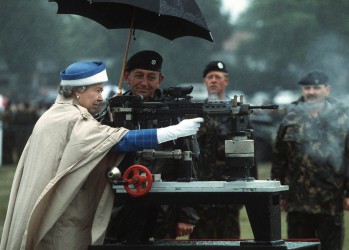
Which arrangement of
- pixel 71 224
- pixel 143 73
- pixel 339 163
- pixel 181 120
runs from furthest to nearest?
pixel 339 163 → pixel 143 73 → pixel 181 120 → pixel 71 224

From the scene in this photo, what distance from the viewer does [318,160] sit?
11297mm

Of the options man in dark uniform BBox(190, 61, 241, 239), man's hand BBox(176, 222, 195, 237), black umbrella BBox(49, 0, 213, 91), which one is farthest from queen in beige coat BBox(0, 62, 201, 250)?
man in dark uniform BBox(190, 61, 241, 239)

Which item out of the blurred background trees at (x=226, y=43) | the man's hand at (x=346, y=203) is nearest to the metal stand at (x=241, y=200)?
the man's hand at (x=346, y=203)

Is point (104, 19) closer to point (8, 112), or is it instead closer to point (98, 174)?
point (98, 174)

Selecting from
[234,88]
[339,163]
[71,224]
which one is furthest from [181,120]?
[234,88]

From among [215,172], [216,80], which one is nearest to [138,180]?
[215,172]

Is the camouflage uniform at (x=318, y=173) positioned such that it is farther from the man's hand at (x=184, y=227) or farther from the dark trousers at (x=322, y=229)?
the man's hand at (x=184, y=227)

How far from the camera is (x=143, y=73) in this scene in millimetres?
8938

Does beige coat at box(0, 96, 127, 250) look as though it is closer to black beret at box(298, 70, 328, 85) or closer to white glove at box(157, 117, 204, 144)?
white glove at box(157, 117, 204, 144)

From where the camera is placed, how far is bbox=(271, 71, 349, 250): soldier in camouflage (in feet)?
37.0

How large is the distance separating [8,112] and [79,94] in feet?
80.9

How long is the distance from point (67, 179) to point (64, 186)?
0.17ft

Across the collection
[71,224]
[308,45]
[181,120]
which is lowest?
[71,224]

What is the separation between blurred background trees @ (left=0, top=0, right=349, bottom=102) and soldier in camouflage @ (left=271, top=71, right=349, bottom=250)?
3.35 metres
